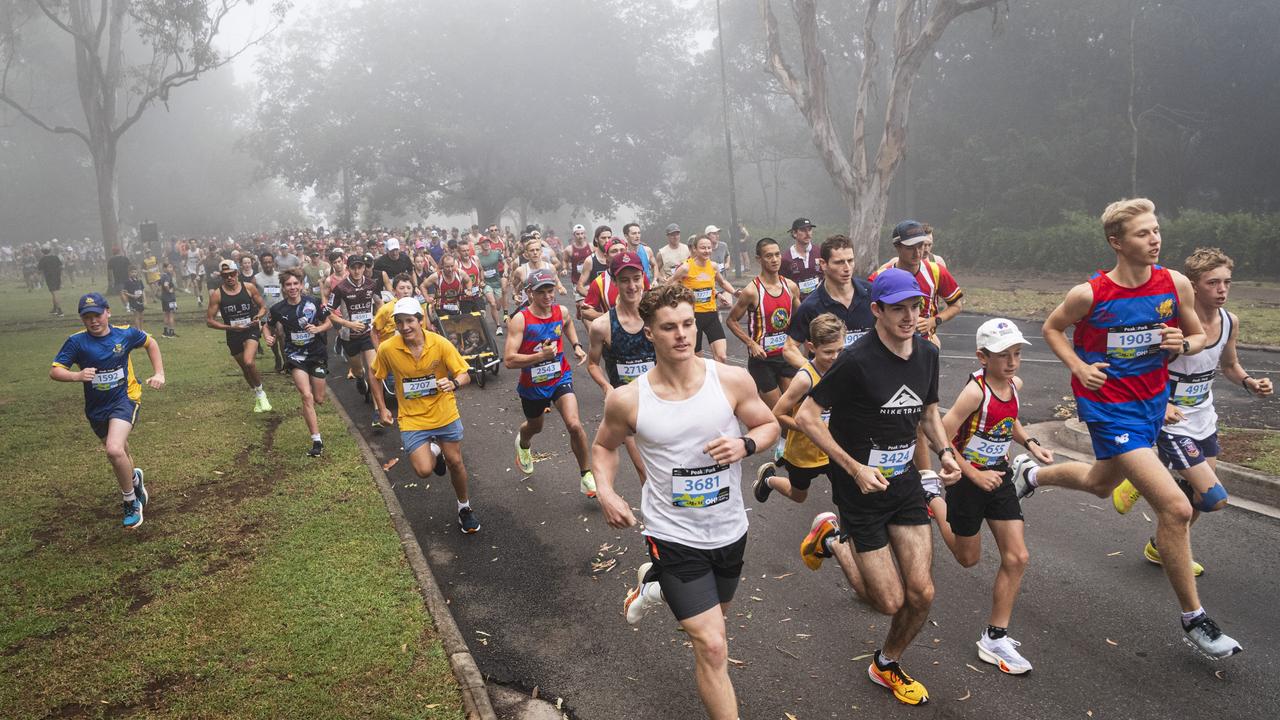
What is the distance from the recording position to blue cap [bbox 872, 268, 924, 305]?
4.25m

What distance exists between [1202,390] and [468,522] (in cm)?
560

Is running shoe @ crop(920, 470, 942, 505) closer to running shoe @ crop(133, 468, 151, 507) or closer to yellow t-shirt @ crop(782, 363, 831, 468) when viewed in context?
yellow t-shirt @ crop(782, 363, 831, 468)

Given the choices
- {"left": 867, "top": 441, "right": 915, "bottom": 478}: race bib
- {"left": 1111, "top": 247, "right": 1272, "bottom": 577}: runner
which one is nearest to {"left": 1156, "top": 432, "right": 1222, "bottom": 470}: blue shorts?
{"left": 1111, "top": 247, "right": 1272, "bottom": 577}: runner

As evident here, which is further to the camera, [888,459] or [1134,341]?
[1134,341]

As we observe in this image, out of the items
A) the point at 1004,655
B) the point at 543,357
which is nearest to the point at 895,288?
the point at 1004,655

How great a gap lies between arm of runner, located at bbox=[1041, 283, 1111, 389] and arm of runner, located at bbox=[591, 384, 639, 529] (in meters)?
2.55

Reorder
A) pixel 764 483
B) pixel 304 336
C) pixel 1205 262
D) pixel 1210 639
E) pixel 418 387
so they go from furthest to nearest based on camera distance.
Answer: pixel 304 336 → pixel 418 387 → pixel 764 483 → pixel 1205 262 → pixel 1210 639

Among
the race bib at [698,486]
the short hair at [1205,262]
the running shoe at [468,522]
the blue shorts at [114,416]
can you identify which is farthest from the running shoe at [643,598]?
the blue shorts at [114,416]

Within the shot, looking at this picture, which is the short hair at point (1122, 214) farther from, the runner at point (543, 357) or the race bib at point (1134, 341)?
the runner at point (543, 357)

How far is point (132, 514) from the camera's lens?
7668 millimetres

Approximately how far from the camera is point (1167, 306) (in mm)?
4988

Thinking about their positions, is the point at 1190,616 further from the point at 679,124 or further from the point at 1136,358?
the point at 679,124

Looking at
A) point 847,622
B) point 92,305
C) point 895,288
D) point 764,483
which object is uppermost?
point 895,288

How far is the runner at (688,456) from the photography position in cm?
392
